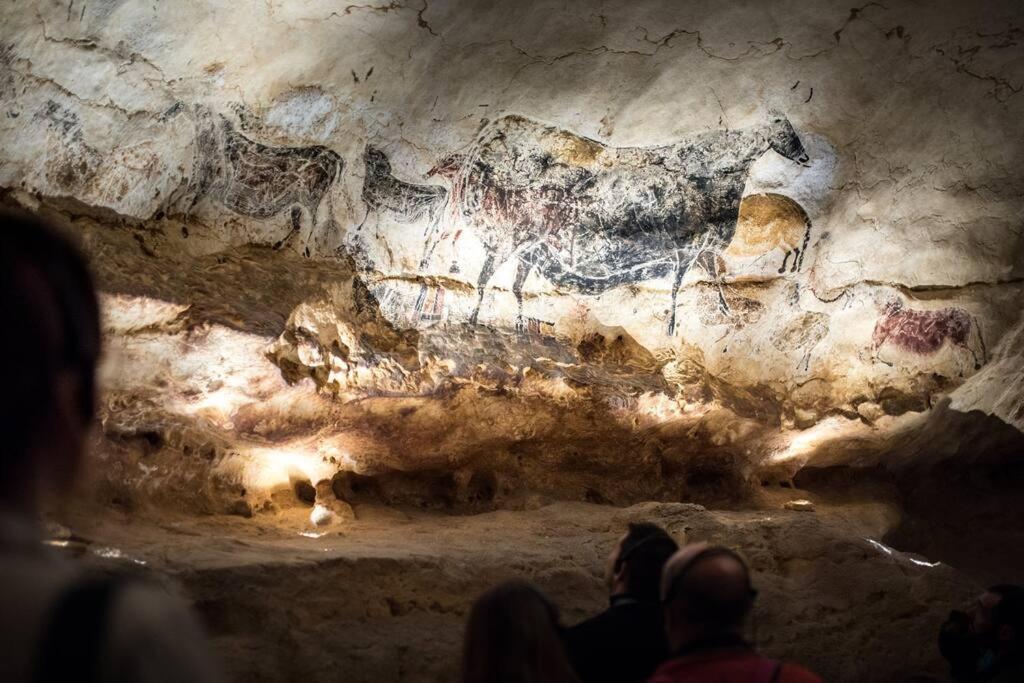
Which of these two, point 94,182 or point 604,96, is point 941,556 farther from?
point 94,182

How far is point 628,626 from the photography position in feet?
8.11

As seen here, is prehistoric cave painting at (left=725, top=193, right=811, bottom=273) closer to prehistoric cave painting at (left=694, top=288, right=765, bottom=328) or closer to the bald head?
prehistoric cave painting at (left=694, top=288, right=765, bottom=328)

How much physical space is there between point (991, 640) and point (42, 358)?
3976 mm

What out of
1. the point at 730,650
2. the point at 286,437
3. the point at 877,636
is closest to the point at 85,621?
the point at 730,650

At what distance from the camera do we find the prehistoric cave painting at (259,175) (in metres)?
5.41

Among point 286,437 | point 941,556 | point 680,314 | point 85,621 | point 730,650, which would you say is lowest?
point 941,556

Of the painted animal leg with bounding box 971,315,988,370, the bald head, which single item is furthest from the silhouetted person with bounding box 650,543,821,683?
the painted animal leg with bounding box 971,315,988,370

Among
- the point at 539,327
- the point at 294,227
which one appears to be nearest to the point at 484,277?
the point at 539,327

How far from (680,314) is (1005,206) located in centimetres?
262

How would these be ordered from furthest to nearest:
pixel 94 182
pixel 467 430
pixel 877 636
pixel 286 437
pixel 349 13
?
pixel 467 430 < pixel 286 437 < pixel 349 13 < pixel 94 182 < pixel 877 636

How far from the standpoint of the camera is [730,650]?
202 cm

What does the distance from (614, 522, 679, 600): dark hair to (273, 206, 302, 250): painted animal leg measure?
3.87 meters

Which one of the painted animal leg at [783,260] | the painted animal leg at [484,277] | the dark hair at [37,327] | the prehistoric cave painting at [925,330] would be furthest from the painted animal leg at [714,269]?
the dark hair at [37,327]

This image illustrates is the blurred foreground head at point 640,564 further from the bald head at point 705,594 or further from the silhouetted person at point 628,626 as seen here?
the bald head at point 705,594
